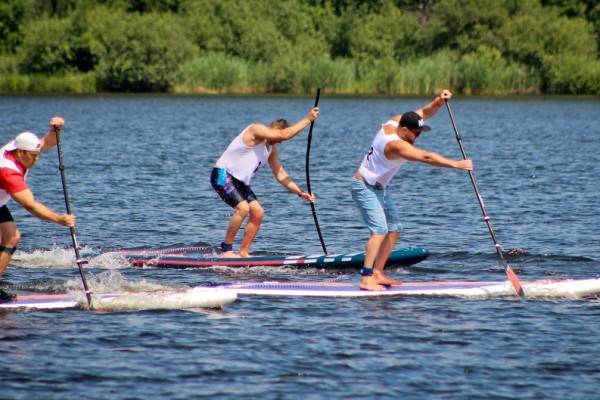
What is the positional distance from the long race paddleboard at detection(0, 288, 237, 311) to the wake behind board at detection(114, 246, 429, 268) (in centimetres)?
298

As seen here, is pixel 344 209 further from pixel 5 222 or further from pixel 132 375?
pixel 132 375

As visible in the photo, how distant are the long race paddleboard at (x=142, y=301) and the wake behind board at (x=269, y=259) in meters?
2.98

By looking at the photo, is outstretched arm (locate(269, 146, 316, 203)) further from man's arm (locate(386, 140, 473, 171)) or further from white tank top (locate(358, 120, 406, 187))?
Answer: man's arm (locate(386, 140, 473, 171))

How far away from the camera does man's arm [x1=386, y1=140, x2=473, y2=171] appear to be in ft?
44.5

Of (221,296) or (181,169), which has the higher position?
(221,296)

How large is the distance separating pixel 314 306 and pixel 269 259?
2.87m

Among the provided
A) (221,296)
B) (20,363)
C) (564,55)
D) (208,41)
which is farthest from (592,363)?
(208,41)

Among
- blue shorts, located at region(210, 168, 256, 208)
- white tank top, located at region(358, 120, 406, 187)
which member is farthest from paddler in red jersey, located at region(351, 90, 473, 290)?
blue shorts, located at region(210, 168, 256, 208)

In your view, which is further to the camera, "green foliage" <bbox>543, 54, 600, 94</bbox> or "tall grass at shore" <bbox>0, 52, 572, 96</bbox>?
"green foliage" <bbox>543, 54, 600, 94</bbox>

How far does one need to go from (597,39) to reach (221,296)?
83962mm

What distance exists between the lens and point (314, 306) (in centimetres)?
1449

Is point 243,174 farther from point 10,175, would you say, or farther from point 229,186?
point 10,175

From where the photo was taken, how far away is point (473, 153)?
41.0m

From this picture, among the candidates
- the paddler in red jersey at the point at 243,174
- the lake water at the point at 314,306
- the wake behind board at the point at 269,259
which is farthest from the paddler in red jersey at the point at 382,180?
the paddler in red jersey at the point at 243,174
